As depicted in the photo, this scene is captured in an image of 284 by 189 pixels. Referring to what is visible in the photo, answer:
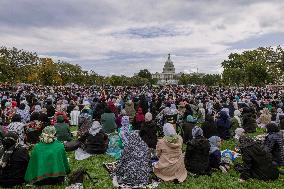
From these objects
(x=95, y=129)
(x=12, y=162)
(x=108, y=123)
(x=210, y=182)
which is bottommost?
(x=210, y=182)

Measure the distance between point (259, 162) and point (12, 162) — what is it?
590 cm

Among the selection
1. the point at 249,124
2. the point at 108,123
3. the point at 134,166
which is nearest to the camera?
the point at 134,166

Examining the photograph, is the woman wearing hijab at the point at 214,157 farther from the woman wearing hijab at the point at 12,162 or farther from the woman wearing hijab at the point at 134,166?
the woman wearing hijab at the point at 12,162

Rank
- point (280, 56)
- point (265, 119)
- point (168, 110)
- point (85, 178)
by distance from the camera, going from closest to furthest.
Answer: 1. point (85, 178)
2. point (168, 110)
3. point (265, 119)
4. point (280, 56)

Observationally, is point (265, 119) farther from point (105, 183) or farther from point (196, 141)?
point (105, 183)

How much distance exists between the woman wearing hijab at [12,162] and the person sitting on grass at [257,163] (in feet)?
17.4

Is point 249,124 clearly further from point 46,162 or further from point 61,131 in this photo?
point 46,162

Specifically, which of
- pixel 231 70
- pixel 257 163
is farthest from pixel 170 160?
pixel 231 70

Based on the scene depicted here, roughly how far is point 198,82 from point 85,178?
123305mm

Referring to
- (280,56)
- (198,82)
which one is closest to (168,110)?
(280,56)

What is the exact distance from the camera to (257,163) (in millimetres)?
9133

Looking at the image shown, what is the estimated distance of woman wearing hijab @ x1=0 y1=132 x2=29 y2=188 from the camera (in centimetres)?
840

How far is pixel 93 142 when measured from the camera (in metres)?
12.0

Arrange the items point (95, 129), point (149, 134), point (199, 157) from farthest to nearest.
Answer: point (149, 134), point (95, 129), point (199, 157)
